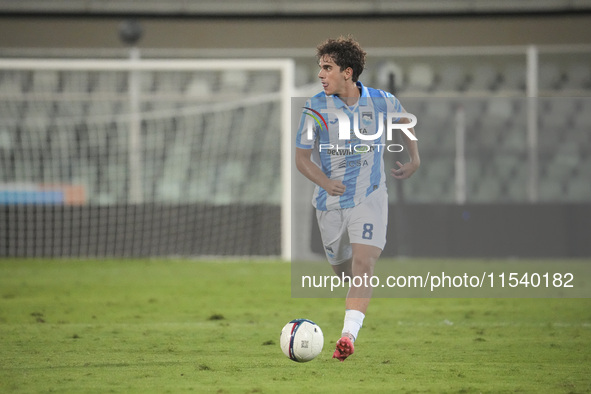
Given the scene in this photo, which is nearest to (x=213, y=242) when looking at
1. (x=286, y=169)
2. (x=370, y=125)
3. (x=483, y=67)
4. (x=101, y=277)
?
(x=286, y=169)

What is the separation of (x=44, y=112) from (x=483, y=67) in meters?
6.48

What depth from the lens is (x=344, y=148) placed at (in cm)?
530

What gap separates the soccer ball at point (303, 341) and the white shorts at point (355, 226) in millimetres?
559

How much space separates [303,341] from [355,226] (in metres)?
0.71

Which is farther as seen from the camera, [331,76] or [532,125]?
[532,125]

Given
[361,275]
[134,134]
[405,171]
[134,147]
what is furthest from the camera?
[134,134]

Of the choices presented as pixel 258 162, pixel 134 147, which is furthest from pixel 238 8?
pixel 134 147

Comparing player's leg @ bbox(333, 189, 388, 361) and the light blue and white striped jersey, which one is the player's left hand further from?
player's leg @ bbox(333, 189, 388, 361)

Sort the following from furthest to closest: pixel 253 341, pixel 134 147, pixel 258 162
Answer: pixel 258 162
pixel 134 147
pixel 253 341

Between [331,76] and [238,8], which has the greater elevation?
[238,8]

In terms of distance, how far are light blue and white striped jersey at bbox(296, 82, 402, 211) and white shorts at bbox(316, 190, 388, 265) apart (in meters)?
0.04

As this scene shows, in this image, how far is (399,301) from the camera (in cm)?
868

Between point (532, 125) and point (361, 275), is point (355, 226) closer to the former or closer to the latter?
point (361, 275)

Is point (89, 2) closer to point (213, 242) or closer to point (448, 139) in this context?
point (213, 242)
